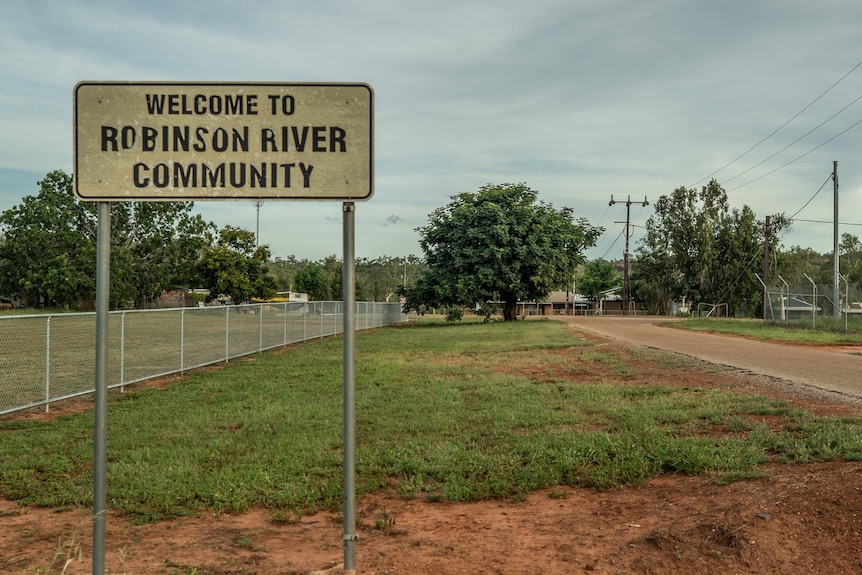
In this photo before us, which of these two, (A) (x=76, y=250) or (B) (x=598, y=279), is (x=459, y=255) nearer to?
(A) (x=76, y=250)

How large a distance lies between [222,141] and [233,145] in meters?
0.05

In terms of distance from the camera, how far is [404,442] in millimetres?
7465

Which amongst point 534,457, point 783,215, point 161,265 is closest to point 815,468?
point 534,457

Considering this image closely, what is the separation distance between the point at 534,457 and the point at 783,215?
70764 millimetres

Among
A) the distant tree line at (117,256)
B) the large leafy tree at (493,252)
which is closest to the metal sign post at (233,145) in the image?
the large leafy tree at (493,252)

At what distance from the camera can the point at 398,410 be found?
954 centimetres

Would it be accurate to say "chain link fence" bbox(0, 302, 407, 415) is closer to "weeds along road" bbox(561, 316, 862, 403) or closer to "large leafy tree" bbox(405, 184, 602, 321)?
"weeds along road" bbox(561, 316, 862, 403)

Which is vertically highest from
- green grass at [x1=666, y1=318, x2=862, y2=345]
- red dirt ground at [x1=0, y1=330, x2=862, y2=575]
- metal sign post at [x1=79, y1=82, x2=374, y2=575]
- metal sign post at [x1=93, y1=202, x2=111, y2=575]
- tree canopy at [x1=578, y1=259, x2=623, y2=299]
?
tree canopy at [x1=578, y1=259, x2=623, y2=299]

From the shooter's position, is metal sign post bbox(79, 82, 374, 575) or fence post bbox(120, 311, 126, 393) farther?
fence post bbox(120, 311, 126, 393)

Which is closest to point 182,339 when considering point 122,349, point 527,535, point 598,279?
point 122,349

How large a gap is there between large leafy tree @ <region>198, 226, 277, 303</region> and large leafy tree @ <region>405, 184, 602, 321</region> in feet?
90.9

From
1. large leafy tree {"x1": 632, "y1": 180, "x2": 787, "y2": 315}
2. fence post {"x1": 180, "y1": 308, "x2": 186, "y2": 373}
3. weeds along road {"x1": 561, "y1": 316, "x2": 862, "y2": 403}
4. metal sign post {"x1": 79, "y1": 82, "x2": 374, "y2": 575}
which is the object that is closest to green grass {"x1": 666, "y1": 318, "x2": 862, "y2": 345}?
weeds along road {"x1": 561, "y1": 316, "x2": 862, "y2": 403}

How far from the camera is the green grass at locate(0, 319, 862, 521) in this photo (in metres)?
5.83

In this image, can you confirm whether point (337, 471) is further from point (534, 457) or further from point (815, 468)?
point (815, 468)
